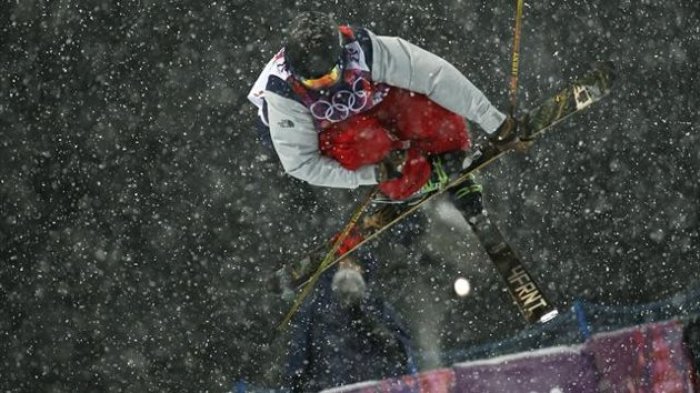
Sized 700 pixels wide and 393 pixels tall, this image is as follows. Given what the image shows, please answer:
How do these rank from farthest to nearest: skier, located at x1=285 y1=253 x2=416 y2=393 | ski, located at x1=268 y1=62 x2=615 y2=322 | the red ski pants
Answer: skier, located at x1=285 y1=253 x2=416 y2=393 → ski, located at x1=268 y1=62 x2=615 y2=322 → the red ski pants

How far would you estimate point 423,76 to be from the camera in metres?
2.86

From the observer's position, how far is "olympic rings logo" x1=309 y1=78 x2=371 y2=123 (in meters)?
2.77

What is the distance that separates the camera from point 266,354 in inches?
161

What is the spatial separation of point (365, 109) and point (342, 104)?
0.45 ft

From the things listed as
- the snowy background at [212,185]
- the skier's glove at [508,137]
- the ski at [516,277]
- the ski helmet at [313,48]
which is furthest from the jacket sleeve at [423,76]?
the snowy background at [212,185]

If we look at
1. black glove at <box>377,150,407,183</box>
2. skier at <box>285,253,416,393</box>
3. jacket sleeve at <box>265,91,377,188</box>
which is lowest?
skier at <box>285,253,416,393</box>

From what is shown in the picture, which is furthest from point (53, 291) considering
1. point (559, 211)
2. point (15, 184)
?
point (559, 211)

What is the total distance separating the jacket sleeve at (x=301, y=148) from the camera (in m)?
2.75

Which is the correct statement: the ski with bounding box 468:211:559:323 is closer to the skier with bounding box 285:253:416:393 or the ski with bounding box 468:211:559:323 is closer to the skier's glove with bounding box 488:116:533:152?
the skier's glove with bounding box 488:116:533:152

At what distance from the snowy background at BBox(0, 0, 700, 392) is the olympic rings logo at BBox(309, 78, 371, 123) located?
133cm

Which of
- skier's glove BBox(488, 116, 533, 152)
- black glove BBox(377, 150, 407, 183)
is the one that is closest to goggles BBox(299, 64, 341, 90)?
black glove BBox(377, 150, 407, 183)

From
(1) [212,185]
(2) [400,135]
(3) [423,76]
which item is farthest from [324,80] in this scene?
(1) [212,185]

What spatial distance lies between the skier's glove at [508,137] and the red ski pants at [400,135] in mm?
105

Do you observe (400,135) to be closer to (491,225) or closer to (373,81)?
(373,81)
